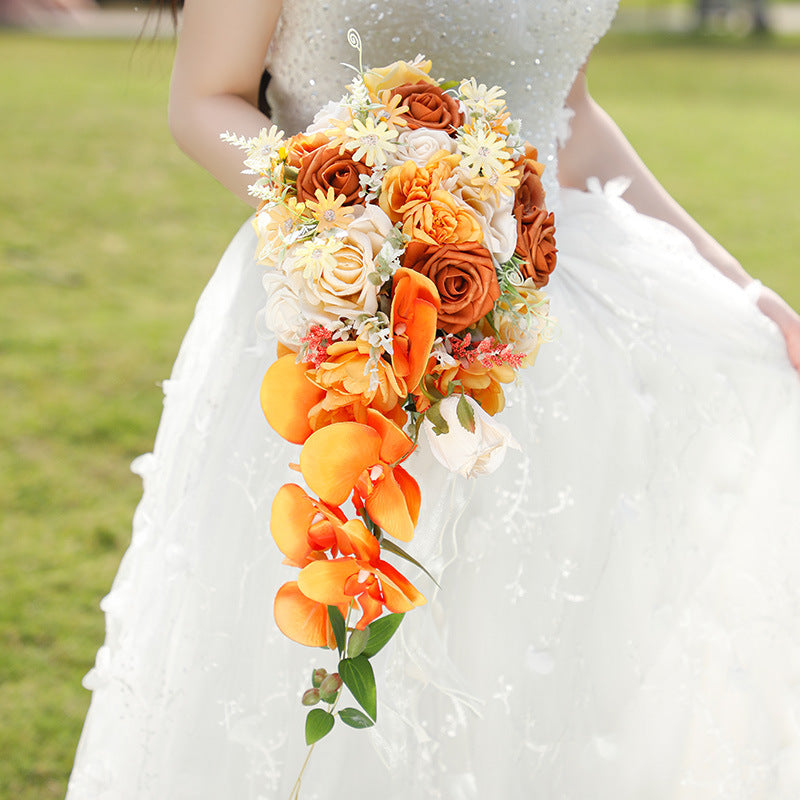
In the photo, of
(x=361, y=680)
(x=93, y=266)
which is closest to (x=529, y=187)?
(x=361, y=680)

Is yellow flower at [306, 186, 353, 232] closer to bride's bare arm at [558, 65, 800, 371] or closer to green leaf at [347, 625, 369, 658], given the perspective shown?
green leaf at [347, 625, 369, 658]

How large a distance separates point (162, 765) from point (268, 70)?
1.24m

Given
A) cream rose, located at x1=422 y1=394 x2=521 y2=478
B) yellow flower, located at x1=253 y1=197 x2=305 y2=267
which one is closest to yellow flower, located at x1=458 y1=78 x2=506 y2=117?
yellow flower, located at x1=253 y1=197 x2=305 y2=267

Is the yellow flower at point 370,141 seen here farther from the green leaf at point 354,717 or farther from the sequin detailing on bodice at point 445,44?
the green leaf at point 354,717

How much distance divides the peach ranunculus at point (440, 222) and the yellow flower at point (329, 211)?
0.08m

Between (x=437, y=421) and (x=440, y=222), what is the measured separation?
0.24m

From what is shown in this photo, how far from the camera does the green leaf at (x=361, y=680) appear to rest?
118cm

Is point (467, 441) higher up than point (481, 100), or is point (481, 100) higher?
point (481, 100)

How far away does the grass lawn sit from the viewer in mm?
3033

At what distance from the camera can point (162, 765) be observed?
1693mm

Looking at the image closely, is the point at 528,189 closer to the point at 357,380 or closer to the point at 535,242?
the point at 535,242

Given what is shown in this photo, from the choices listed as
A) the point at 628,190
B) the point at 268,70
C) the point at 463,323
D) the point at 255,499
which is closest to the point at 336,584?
the point at 463,323

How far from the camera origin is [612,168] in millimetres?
2068

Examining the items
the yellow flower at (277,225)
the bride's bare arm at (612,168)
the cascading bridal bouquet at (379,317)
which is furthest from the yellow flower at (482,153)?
the bride's bare arm at (612,168)
